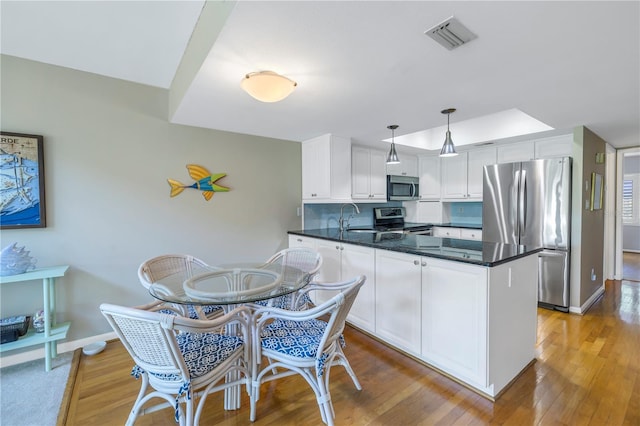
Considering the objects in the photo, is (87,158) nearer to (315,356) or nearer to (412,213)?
(315,356)

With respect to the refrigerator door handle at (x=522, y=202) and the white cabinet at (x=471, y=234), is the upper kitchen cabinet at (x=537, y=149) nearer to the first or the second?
the refrigerator door handle at (x=522, y=202)

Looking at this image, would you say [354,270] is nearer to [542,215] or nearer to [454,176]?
[542,215]

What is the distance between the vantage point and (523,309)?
2117 mm

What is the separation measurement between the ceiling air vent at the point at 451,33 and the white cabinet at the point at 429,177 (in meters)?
3.54

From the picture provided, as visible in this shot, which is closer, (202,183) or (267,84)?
(267,84)

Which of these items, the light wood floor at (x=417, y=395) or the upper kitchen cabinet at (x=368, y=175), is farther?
the upper kitchen cabinet at (x=368, y=175)

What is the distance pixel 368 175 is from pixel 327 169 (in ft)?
2.81

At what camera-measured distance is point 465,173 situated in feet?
14.7

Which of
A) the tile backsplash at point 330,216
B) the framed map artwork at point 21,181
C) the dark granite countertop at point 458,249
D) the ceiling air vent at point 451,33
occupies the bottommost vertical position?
the dark granite countertop at point 458,249

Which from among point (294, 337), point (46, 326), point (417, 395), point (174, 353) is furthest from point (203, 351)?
point (46, 326)

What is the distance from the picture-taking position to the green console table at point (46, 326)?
2104 mm

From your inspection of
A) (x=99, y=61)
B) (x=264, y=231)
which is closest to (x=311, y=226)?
(x=264, y=231)

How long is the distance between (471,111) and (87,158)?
3.50 m

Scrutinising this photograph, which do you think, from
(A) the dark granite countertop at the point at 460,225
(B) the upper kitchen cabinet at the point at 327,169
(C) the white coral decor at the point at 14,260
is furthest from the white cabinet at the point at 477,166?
(C) the white coral decor at the point at 14,260
